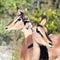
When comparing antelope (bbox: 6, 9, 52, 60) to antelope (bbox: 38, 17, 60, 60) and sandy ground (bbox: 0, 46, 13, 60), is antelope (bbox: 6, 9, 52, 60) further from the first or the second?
sandy ground (bbox: 0, 46, 13, 60)

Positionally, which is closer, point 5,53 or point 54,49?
point 54,49

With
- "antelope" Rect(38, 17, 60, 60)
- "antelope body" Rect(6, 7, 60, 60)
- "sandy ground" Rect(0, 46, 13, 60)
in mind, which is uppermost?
"antelope body" Rect(6, 7, 60, 60)

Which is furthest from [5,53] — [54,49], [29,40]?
[29,40]

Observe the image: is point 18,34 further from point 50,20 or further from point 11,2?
point 11,2

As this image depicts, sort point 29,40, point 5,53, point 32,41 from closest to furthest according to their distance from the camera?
point 32,41
point 29,40
point 5,53

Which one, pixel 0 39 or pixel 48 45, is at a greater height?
pixel 48 45

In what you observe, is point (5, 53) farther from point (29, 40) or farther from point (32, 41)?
point (32, 41)

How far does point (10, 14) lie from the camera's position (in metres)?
9.26

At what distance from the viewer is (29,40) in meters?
5.53

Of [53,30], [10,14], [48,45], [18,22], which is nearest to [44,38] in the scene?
[48,45]

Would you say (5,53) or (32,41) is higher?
(32,41)

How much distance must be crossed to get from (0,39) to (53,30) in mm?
1490

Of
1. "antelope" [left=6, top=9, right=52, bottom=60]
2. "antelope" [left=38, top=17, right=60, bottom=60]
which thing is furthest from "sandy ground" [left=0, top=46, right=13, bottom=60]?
"antelope" [left=6, top=9, right=52, bottom=60]

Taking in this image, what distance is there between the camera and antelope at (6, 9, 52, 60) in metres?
4.51
